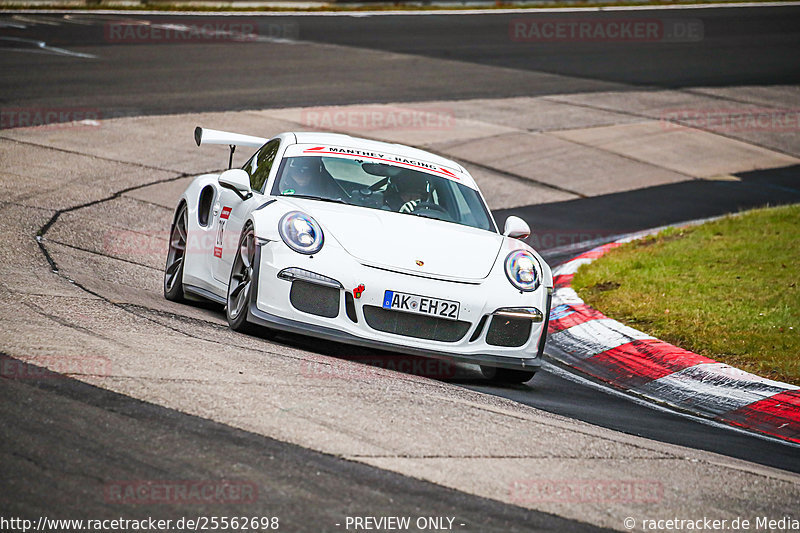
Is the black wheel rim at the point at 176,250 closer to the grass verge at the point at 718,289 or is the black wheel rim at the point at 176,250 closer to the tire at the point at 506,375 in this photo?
the tire at the point at 506,375

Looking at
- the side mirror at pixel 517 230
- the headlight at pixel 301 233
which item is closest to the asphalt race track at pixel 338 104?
the headlight at pixel 301 233

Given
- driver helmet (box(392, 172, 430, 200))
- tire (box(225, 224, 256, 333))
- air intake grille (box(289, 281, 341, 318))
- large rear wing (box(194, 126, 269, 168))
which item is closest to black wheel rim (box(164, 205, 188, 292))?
large rear wing (box(194, 126, 269, 168))

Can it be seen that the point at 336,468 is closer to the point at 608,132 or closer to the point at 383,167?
the point at 383,167

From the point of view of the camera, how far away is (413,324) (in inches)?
248

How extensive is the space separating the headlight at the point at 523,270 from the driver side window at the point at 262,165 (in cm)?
185

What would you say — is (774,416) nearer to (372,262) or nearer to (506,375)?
(506,375)

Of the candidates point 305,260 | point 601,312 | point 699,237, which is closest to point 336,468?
point 305,260

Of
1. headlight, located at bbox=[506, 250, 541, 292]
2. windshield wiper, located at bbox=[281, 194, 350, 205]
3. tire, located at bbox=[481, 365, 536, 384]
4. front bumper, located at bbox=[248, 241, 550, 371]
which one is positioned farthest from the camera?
windshield wiper, located at bbox=[281, 194, 350, 205]

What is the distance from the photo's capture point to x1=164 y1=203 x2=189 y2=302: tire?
26.1ft

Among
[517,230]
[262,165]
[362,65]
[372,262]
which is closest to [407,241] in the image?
[372,262]

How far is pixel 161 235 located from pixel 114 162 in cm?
287

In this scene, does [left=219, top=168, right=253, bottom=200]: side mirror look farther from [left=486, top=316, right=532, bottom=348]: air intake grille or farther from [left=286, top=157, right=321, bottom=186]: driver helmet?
[left=486, top=316, right=532, bottom=348]: air intake grille

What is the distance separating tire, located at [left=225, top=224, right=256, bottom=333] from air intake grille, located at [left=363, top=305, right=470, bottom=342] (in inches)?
29.6

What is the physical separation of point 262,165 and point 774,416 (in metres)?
3.91
